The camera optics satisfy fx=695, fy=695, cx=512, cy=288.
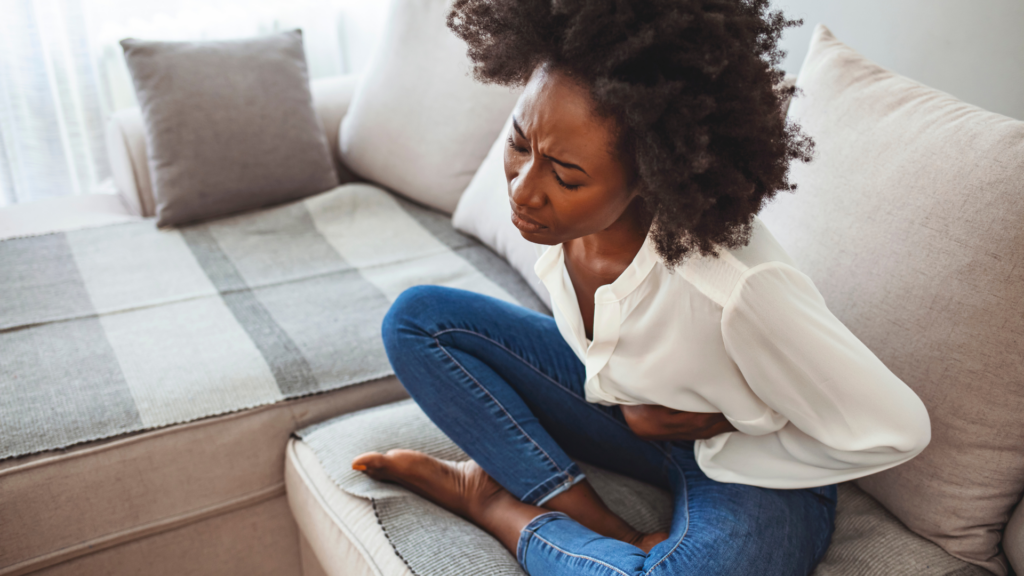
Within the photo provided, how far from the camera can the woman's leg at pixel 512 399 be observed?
3.11ft

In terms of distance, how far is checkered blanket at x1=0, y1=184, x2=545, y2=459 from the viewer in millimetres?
1042

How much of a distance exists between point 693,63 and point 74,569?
3.52ft

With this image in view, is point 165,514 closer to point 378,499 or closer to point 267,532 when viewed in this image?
point 267,532

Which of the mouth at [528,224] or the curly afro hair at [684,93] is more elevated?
the curly afro hair at [684,93]

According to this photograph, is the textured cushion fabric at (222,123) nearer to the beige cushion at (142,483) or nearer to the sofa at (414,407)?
the sofa at (414,407)

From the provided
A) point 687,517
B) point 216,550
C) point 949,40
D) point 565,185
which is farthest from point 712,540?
point 949,40

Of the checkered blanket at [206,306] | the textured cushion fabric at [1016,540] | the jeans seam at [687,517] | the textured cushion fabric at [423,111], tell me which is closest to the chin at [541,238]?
the jeans seam at [687,517]

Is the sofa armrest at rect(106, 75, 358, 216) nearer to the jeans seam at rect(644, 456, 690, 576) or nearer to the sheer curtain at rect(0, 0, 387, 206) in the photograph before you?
the sheer curtain at rect(0, 0, 387, 206)

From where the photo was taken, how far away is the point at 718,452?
86 centimetres

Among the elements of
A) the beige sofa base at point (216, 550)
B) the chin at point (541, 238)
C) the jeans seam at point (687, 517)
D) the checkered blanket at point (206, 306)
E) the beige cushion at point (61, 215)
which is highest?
the chin at point (541, 238)

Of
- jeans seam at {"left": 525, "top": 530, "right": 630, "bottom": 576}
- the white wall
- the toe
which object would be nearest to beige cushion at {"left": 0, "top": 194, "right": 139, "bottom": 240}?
the toe

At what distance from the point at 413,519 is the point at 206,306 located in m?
0.63

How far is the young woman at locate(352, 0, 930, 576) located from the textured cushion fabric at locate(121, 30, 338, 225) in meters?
0.81

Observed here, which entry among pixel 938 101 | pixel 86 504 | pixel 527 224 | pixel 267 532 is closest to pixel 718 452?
pixel 527 224
